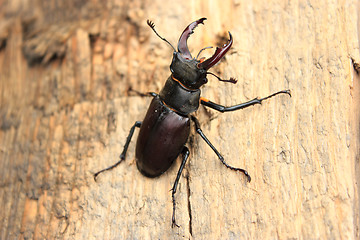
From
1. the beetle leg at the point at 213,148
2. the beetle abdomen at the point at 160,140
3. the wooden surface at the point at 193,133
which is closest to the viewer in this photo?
the wooden surface at the point at 193,133

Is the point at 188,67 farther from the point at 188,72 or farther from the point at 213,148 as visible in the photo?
the point at 213,148

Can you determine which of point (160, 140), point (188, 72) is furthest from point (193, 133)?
point (188, 72)

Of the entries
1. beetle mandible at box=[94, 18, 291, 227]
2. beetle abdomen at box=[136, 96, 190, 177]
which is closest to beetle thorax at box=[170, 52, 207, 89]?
beetle mandible at box=[94, 18, 291, 227]

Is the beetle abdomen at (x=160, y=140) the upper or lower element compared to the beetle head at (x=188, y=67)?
lower

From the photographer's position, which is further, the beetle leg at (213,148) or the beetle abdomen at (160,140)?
the beetle abdomen at (160,140)

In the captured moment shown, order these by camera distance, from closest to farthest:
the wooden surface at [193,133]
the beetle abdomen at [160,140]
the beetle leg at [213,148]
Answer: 1. the wooden surface at [193,133]
2. the beetle leg at [213,148]
3. the beetle abdomen at [160,140]

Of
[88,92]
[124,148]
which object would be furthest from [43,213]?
[88,92]

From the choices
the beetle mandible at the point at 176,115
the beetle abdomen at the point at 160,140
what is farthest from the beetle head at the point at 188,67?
the beetle abdomen at the point at 160,140

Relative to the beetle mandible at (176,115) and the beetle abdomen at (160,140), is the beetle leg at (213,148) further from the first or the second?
the beetle abdomen at (160,140)

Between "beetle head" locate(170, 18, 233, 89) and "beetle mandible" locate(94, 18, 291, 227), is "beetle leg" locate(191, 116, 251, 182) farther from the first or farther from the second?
"beetle head" locate(170, 18, 233, 89)
